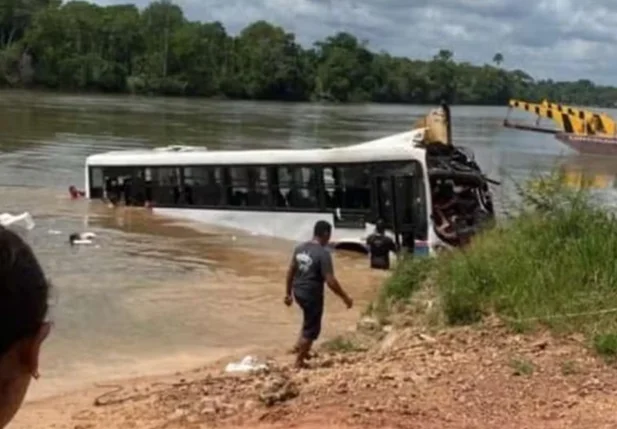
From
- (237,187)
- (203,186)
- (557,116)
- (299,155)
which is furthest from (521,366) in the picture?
(557,116)

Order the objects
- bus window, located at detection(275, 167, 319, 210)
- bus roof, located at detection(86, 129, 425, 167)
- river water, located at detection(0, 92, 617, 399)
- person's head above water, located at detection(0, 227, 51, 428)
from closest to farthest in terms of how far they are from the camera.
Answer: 1. person's head above water, located at detection(0, 227, 51, 428)
2. river water, located at detection(0, 92, 617, 399)
3. bus roof, located at detection(86, 129, 425, 167)
4. bus window, located at detection(275, 167, 319, 210)

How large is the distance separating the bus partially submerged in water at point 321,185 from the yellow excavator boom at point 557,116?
94.6 ft

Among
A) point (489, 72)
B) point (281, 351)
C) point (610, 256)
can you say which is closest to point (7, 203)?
point (281, 351)

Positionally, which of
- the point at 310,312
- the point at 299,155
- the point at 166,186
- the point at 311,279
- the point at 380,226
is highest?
the point at 299,155

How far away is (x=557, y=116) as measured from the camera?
57.5m

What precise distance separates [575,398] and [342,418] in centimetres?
152

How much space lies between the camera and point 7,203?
33.1 meters

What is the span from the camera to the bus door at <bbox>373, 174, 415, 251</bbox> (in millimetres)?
22406

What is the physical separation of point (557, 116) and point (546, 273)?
49352mm

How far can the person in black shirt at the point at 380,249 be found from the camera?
2177cm

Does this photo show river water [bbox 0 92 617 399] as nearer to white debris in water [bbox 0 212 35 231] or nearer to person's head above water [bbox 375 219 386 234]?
white debris in water [bbox 0 212 35 231]

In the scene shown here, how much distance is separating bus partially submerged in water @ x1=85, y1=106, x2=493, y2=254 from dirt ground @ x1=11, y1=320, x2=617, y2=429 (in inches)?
466

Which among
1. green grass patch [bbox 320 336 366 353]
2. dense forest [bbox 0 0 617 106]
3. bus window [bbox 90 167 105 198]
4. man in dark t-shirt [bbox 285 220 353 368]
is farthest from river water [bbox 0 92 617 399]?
dense forest [bbox 0 0 617 106]

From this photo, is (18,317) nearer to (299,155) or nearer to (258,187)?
(299,155)
